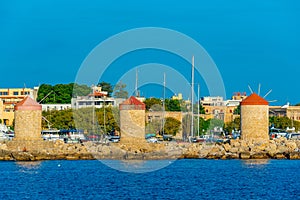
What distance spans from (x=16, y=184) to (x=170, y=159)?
47.9 ft

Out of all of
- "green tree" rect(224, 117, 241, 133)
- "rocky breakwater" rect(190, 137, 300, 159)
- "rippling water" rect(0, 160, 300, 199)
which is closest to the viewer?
"rippling water" rect(0, 160, 300, 199)

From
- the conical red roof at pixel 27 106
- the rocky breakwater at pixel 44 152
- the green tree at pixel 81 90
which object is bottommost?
the rocky breakwater at pixel 44 152

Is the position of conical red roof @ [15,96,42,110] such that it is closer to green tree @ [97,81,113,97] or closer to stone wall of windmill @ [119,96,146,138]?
stone wall of windmill @ [119,96,146,138]

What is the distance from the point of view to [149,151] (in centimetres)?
4669

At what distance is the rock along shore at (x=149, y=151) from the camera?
44841 mm

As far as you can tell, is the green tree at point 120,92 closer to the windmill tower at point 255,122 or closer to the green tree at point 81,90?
the green tree at point 81,90

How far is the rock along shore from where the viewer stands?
147 feet

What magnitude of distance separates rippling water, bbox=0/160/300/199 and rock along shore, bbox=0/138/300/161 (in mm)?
1672

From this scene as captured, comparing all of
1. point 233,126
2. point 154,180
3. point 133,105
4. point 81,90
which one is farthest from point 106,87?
point 154,180

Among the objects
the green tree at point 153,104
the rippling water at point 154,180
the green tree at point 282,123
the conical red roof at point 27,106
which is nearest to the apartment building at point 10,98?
the green tree at point 153,104

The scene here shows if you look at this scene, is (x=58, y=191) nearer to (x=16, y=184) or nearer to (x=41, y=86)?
(x=16, y=184)

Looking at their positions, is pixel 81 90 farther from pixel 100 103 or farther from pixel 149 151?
pixel 149 151

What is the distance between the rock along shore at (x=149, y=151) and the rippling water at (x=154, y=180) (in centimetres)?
167

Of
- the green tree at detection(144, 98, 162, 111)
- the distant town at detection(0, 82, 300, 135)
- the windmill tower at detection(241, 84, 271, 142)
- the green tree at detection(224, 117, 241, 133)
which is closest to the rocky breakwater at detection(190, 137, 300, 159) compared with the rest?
the windmill tower at detection(241, 84, 271, 142)
